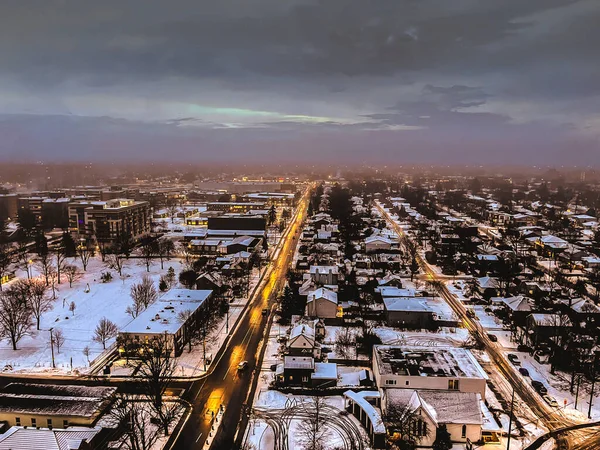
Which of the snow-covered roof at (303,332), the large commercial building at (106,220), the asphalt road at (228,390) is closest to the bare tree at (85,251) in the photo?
the large commercial building at (106,220)

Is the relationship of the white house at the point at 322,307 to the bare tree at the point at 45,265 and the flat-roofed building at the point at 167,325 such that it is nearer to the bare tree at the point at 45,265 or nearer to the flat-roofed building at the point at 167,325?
the flat-roofed building at the point at 167,325

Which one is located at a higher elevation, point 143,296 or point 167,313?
point 167,313

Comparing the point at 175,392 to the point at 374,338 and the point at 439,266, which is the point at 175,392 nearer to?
the point at 374,338

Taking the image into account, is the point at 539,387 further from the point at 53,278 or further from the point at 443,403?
the point at 53,278

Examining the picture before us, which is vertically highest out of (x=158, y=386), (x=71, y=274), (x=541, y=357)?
(x=158, y=386)

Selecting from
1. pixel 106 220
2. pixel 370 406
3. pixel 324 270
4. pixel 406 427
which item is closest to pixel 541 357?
pixel 406 427

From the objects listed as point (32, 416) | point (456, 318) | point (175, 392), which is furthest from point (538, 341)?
point (32, 416)

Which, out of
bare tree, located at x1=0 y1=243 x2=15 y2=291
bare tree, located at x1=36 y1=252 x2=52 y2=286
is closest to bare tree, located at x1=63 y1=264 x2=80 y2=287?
bare tree, located at x1=36 y1=252 x2=52 y2=286
